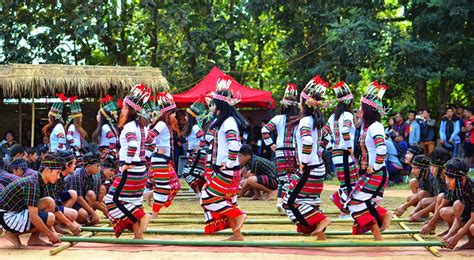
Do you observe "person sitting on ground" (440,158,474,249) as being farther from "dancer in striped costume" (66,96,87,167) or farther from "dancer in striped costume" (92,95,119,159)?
"dancer in striped costume" (66,96,87,167)

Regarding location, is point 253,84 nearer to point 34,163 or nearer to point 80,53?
point 80,53

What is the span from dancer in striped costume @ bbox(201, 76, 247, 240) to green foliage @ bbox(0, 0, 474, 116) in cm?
1012

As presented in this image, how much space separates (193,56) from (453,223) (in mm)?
15273

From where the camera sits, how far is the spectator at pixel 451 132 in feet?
58.5

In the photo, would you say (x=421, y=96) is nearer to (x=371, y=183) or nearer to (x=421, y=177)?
(x=421, y=177)

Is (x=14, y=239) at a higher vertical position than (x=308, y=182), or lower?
lower

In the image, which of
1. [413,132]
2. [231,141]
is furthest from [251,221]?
[413,132]

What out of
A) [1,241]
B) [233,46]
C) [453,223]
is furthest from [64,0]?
[453,223]

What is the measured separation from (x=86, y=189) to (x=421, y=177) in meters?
4.41

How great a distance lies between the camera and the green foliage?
61.6 feet

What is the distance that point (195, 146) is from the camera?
1366 centimetres

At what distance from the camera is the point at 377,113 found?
8.77 meters

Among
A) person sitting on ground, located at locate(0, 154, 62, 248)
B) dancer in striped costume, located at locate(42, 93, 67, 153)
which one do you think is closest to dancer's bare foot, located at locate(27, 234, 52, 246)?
person sitting on ground, located at locate(0, 154, 62, 248)

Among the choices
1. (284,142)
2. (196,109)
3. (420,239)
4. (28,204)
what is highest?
(196,109)
